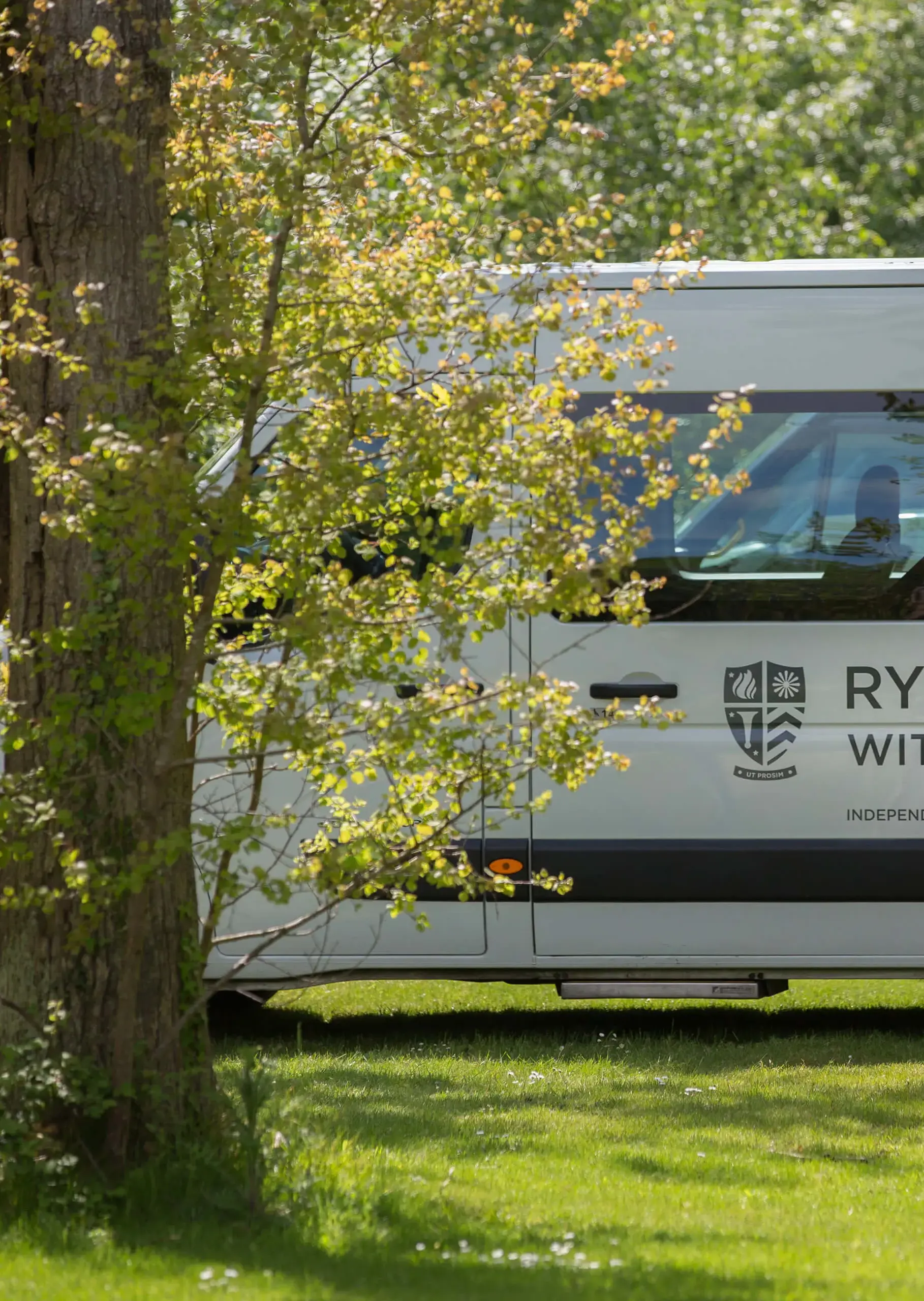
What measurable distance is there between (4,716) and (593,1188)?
1878mm

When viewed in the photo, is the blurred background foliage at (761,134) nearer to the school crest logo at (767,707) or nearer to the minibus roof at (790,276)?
the minibus roof at (790,276)

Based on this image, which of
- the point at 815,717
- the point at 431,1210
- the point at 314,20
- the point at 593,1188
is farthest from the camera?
the point at 815,717

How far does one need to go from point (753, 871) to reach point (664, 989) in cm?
62

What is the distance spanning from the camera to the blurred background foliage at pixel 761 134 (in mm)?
18812

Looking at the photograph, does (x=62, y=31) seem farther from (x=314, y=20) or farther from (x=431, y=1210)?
(x=431, y=1210)

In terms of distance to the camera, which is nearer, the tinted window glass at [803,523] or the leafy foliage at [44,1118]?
the leafy foliage at [44,1118]

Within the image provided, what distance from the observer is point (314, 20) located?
149 inches

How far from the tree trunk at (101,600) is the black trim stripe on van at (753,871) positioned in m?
2.50

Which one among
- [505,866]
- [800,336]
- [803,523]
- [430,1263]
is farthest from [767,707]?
[430,1263]

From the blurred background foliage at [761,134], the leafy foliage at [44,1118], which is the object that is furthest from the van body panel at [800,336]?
the blurred background foliage at [761,134]

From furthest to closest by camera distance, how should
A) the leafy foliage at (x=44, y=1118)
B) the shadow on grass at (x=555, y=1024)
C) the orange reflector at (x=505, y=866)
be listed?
the shadow on grass at (x=555, y=1024) < the orange reflector at (x=505, y=866) < the leafy foliage at (x=44, y=1118)

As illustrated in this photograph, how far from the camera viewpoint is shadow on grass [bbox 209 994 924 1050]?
7.09 m

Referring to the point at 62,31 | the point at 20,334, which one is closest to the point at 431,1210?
the point at 20,334

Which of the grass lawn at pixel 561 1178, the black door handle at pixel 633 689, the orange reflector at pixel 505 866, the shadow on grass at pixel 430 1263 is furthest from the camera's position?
the orange reflector at pixel 505 866
